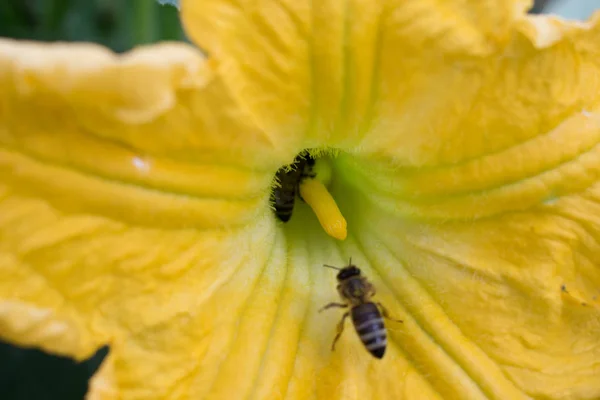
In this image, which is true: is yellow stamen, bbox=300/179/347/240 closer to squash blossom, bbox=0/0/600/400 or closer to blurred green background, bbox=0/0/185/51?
squash blossom, bbox=0/0/600/400

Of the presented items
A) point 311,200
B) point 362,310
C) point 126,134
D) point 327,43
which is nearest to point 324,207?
point 311,200

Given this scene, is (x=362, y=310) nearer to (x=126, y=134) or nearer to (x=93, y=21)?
(x=126, y=134)

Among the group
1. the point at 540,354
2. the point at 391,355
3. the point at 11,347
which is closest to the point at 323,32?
the point at 391,355

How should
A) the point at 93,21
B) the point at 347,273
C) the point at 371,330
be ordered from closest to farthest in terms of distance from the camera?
the point at 371,330 → the point at 347,273 → the point at 93,21

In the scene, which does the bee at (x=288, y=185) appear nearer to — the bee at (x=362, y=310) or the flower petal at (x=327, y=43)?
the bee at (x=362, y=310)

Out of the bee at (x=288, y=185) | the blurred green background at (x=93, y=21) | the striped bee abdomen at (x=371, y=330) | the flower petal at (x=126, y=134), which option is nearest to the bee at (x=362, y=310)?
the striped bee abdomen at (x=371, y=330)

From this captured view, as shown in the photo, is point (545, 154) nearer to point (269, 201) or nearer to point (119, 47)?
point (269, 201)

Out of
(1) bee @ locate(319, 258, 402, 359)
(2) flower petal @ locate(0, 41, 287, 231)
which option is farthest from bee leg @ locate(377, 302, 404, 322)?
(2) flower petal @ locate(0, 41, 287, 231)
